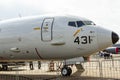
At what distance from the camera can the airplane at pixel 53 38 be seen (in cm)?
1603

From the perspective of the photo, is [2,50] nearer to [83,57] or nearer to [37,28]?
[37,28]

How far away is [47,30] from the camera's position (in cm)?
1734

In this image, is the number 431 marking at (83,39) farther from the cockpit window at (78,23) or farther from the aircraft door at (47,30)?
the aircraft door at (47,30)

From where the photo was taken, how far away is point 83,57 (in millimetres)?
16781

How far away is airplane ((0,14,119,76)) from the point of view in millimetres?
16031

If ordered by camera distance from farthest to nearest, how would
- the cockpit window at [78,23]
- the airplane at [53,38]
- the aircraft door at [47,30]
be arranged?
the aircraft door at [47,30] → the cockpit window at [78,23] → the airplane at [53,38]

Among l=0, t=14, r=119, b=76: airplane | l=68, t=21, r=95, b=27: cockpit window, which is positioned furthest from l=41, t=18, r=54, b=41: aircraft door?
l=68, t=21, r=95, b=27: cockpit window

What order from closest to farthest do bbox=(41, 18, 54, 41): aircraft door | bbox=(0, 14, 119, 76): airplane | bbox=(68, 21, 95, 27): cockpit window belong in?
1. bbox=(0, 14, 119, 76): airplane
2. bbox=(68, 21, 95, 27): cockpit window
3. bbox=(41, 18, 54, 41): aircraft door

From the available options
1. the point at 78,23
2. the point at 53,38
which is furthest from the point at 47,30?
the point at 78,23

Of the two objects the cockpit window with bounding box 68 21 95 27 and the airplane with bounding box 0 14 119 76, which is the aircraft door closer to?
the airplane with bounding box 0 14 119 76

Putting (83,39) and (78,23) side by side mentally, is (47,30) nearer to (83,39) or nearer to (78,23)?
(78,23)

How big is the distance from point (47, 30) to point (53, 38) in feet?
2.35

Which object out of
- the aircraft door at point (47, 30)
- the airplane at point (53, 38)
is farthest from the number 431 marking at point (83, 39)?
the aircraft door at point (47, 30)

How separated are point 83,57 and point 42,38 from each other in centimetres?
287
